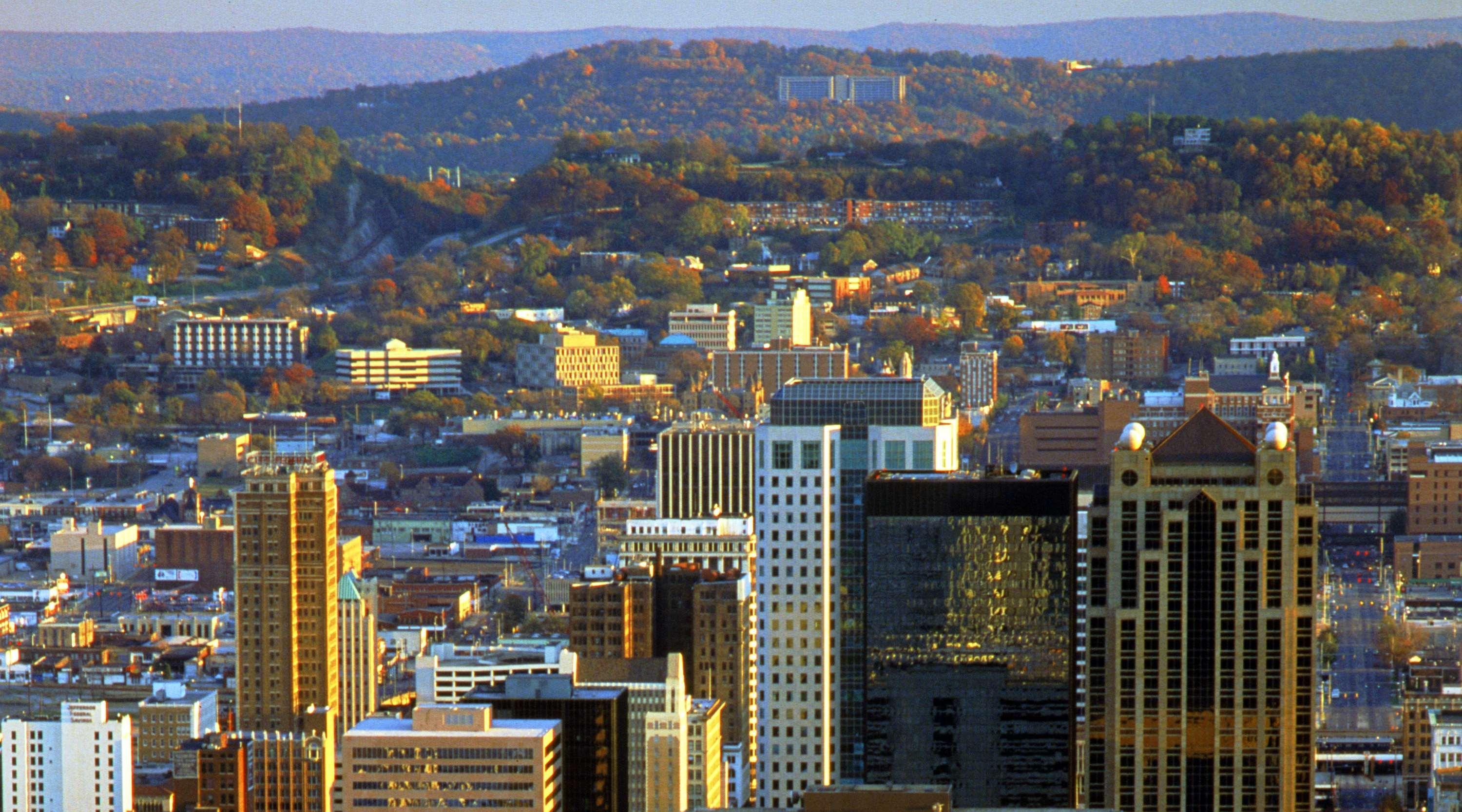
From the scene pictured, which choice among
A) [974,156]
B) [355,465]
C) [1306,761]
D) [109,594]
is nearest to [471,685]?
[1306,761]

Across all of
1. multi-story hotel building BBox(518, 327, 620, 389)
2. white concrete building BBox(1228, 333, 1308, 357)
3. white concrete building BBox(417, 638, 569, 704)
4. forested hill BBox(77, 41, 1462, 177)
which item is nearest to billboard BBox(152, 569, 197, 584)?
multi-story hotel building BBox(518, 327, 620, 389)

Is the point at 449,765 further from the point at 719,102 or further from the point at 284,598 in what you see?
the point at 719,102

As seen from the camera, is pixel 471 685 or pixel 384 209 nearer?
pixel 471 685

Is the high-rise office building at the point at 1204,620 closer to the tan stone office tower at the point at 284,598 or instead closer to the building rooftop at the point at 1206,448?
the building rooftop at the point at 1206,448

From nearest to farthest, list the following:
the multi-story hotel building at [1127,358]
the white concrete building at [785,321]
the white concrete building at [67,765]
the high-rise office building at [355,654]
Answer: the white concrete building at [67,765] < the high-rise office building at [355,654] < the multi-story hotel building at [1127,358] < the white concrete building at [785,321]

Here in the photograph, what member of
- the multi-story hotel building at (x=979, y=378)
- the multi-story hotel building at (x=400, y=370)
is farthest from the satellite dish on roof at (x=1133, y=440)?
the multi-story hotel building at (x=400, y=370)

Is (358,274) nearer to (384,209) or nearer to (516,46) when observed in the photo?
(384,209)
